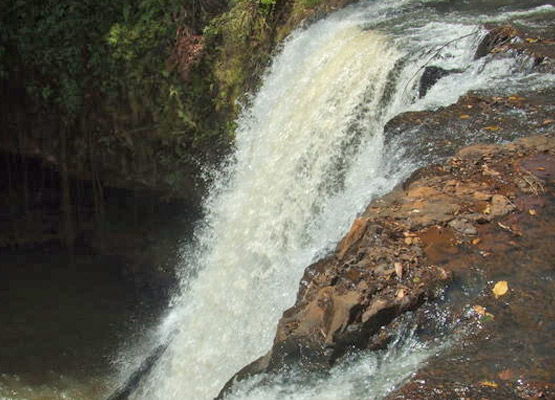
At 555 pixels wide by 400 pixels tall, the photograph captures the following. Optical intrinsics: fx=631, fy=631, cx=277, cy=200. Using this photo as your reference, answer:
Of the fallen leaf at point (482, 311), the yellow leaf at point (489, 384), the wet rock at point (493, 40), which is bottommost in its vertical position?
the yellow leaf at point (489, 384)

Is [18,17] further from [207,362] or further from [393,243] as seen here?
[393,243]

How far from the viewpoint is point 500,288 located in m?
3.67

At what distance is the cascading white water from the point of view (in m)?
5.29

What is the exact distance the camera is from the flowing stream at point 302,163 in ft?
17.3

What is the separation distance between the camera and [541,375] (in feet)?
10.1

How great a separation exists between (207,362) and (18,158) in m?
5.79

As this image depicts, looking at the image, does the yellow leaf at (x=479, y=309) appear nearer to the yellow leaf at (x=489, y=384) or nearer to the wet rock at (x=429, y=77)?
the yellow leaf at (x=489, y=384)

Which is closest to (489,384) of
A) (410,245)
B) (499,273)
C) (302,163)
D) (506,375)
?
(506,375)

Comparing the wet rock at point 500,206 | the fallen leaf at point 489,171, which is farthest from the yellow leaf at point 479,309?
the fallen leaf at point 489,171

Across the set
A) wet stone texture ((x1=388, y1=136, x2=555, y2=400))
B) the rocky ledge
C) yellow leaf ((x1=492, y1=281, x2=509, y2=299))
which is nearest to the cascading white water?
the rocky ledge

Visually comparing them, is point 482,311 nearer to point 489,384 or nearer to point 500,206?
point 489,384

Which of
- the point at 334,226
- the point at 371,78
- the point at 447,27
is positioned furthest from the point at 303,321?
the point at 447,27

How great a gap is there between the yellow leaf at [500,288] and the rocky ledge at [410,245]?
0.25m

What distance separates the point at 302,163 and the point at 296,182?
0.21 meters
